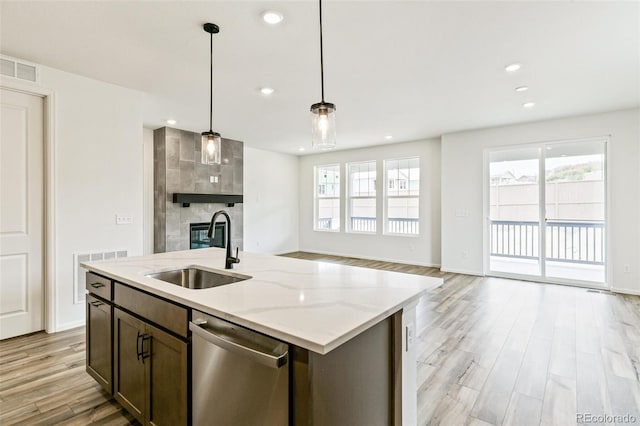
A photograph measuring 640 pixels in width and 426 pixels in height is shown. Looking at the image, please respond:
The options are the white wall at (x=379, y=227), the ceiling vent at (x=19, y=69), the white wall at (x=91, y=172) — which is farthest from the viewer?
the white wall at (x=379, y=227)

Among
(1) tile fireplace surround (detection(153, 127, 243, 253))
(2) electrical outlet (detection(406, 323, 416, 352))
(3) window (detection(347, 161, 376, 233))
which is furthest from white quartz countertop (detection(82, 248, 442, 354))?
(3) window (detection(347, 161, 376, 233))

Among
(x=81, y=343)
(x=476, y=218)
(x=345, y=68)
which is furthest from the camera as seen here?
(x=476, y=218)

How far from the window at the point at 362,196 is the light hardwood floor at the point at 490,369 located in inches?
143

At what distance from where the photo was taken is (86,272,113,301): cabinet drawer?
1958 millimetres

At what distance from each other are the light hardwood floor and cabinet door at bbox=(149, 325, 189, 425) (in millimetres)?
517

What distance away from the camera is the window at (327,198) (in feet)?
26.2

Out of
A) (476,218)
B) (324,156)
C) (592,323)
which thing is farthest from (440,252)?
(324,156)

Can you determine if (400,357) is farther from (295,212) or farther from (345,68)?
(295,212)

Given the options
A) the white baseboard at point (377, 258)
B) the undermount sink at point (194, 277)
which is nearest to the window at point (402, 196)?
the white baseboard at point (377, 258)

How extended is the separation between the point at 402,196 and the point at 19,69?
6103 mm

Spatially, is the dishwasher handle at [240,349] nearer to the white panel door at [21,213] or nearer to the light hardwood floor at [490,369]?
the light hardwood floor at [490,369]

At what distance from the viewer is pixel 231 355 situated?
48.4 inches

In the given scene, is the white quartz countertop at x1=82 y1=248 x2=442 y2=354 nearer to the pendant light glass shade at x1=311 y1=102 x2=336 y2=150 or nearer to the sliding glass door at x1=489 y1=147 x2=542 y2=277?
the pendant light glass shade at x1=311 y1=102 x2=336 y2=150

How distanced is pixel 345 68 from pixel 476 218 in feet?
12.7
